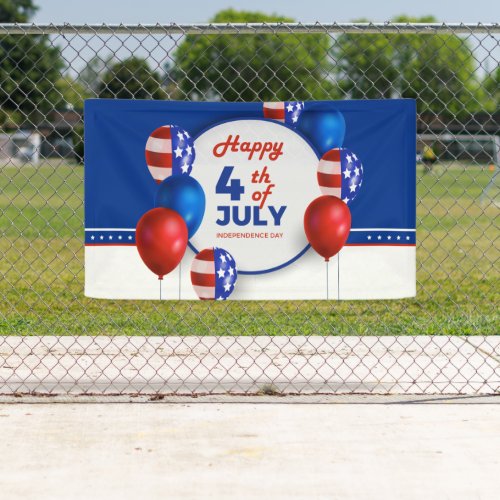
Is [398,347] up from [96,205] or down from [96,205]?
down

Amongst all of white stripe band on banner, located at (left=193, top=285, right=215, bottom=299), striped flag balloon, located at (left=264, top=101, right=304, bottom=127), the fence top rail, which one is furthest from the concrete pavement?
the fence top rail

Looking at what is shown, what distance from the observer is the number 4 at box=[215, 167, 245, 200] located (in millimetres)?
5289

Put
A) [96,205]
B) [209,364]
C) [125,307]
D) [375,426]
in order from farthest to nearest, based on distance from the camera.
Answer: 1. [125,307]
2. [209,364]
3. [96,205]
4. [375,426]

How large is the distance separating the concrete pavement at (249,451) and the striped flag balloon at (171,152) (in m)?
1.24

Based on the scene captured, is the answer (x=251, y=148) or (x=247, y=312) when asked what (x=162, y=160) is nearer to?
(x=251, y=148)

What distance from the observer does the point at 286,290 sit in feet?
17.7

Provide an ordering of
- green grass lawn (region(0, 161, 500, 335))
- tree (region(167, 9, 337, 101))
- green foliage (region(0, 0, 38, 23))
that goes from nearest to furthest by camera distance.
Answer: green grass lawn (region(0, 161, 500, 335)), tree (region(167, 9, 337, 101)), green foliage (region(0, 0, 38, 23))

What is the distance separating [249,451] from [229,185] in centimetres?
153

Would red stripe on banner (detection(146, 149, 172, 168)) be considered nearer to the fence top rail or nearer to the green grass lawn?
the fence top rail

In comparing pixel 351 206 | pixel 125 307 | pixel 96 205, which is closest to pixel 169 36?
pixel 96 205

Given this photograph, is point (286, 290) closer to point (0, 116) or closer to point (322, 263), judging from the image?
point (322, 263)

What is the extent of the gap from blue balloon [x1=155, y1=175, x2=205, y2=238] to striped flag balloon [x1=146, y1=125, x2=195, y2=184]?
4cm

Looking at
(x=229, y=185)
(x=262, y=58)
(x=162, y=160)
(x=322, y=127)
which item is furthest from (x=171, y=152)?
(x=262, y=58)

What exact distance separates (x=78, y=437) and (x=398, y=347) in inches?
111
